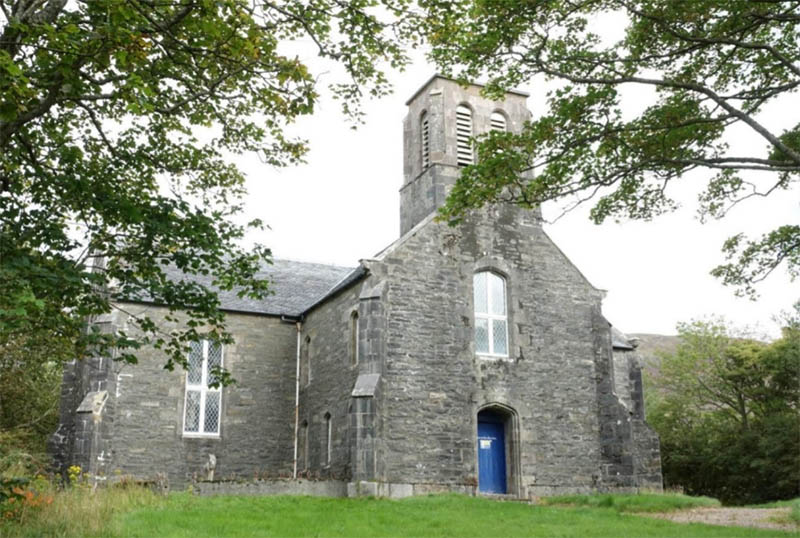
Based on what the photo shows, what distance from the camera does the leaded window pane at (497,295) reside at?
2266cm

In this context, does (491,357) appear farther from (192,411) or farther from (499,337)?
(192,411)

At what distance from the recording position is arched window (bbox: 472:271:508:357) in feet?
72.7

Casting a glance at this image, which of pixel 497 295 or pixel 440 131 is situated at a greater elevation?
pixel 440 131

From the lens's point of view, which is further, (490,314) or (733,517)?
(490,314)

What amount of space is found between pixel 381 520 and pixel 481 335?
898 centimetres

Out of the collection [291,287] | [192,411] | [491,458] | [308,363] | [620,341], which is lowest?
[491,458]

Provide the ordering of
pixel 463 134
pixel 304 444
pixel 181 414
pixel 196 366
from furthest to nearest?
1. pixel 463 134
2. pixel 196 366
3. pixel 304 444
4. pixel 181 414

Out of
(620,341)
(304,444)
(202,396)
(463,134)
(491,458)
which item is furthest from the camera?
(620,341)

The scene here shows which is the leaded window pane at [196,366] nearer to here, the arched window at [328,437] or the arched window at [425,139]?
the arched window at [328,437]

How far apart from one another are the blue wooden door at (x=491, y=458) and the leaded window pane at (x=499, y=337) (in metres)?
2.10

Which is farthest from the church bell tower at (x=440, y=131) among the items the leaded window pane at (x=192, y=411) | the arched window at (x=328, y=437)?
the leaded window pane at (x=192, y=411)

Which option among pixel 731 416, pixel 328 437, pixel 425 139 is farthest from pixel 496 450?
pixel 731 416

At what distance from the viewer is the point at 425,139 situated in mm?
24906

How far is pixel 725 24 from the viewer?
12.6 metres
